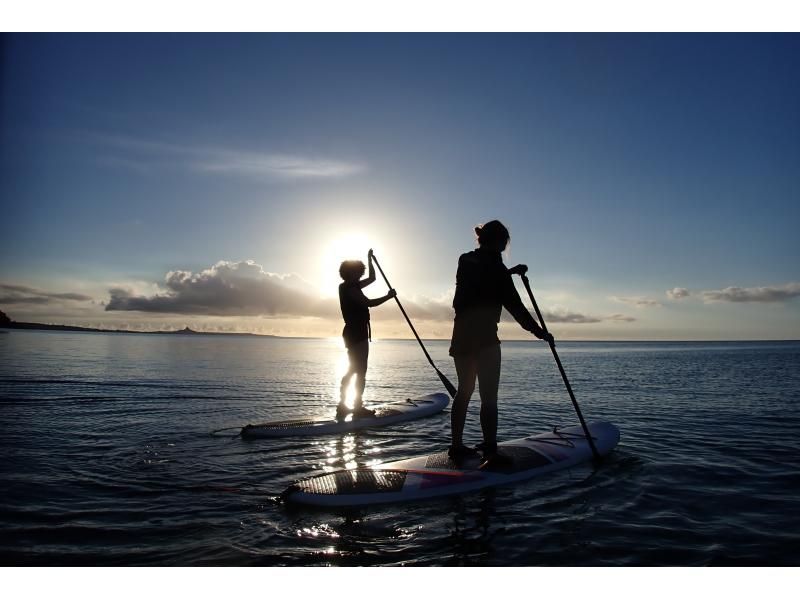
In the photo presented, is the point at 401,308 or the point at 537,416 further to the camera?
the point at 537,416

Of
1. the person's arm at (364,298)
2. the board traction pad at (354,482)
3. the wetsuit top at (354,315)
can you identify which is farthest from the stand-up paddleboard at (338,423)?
the board traction pad at (354,482)

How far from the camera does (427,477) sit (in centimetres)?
608

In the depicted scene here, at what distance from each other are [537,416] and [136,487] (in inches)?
380

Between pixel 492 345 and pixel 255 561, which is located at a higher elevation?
pixel 492 345

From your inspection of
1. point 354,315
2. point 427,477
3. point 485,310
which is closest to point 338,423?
point 354,315

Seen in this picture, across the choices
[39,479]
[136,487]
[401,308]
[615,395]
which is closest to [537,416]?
[401,308]

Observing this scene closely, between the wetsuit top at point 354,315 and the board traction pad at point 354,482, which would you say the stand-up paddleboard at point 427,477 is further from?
the wetsuit top at point 354,315

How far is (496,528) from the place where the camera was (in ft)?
16.4

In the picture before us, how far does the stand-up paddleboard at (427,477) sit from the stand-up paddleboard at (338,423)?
3.69 m

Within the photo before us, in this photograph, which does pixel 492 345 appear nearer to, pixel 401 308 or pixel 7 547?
pixel 401 308

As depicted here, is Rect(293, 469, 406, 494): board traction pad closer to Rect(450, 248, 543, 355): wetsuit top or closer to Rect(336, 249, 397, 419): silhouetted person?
Rect(450, 248, 543, 355): wetsuit top

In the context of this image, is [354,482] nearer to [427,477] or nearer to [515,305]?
[427,477]

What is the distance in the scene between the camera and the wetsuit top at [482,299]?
6.13 m

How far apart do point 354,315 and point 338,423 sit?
228 centimetres
